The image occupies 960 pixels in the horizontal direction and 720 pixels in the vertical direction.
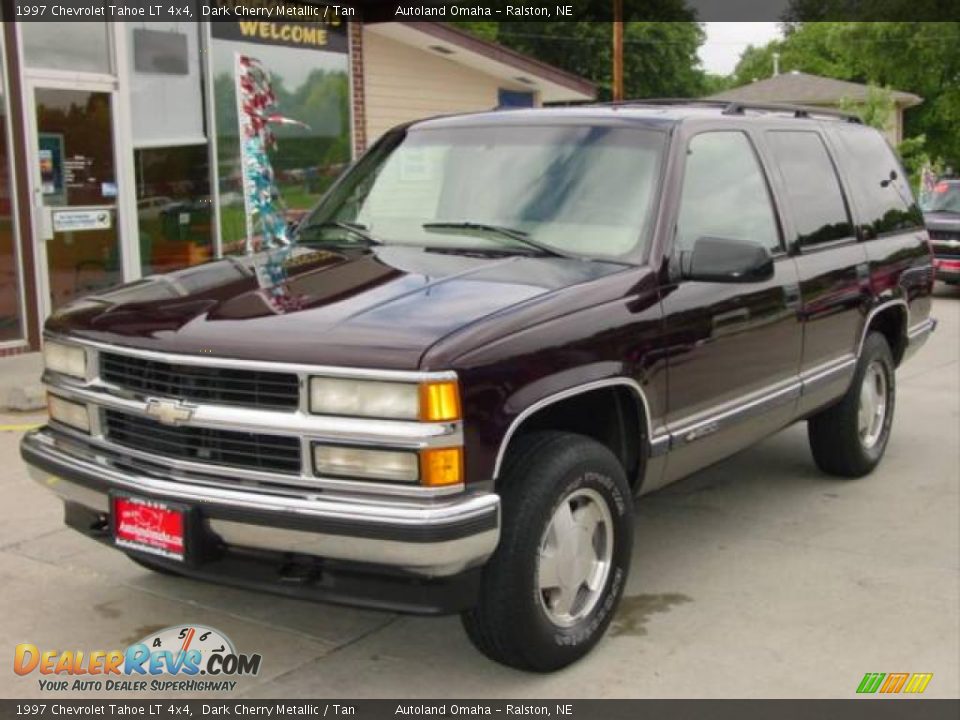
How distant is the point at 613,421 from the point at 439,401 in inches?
44.6

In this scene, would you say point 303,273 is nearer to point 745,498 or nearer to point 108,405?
point 108,405

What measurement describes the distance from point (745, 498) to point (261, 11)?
315 inches

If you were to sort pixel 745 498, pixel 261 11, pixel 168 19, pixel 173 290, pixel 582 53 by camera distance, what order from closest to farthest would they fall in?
pixel 173 290 → pixel 745 498 → pixel 168 19 → pixel 261 11 → pixel 582 53

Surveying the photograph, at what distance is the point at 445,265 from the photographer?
4281 mm

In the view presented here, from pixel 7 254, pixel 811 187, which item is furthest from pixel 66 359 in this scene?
pixel 7 254

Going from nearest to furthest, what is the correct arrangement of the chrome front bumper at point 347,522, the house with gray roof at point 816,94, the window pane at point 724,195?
1. the chrome front bumper at point 347,522
2. the window pane at point 724,195
3. the house with gray roof at point 816,94

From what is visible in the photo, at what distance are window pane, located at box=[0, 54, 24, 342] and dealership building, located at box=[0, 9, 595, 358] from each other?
0.01 metres

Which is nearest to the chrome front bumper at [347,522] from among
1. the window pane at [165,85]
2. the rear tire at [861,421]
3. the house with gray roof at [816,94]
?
the rear tire at [861,421]

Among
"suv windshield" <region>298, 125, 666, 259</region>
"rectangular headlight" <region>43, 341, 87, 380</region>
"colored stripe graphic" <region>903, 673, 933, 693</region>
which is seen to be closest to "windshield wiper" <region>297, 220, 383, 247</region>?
"suv windshield" <region>298, 125, 666, 259</region>

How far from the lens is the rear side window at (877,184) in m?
6.31

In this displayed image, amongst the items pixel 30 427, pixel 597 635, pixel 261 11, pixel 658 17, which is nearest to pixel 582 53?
pixel 658 17

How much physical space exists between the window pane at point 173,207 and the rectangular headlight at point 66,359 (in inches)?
254

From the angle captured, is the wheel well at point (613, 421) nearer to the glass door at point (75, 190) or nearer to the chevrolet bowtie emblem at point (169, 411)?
the chevrolet bowtie emblem at point (169, 411)

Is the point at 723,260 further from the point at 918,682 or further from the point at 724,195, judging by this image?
the point at 918,682
